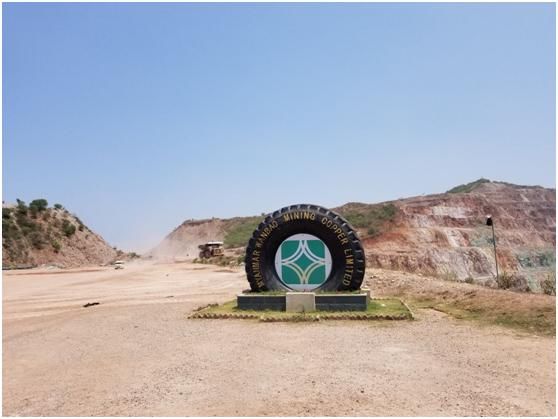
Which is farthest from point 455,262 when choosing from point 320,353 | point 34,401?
point 34,401

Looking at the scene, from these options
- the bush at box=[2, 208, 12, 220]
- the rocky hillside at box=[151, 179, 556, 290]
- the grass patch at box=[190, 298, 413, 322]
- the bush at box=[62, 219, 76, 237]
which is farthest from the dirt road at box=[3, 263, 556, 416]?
the bush at box=[62, 219, 76, 237]

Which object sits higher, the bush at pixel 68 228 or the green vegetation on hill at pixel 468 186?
the green vegetation on hill at pixel 468 186

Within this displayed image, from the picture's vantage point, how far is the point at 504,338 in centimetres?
898

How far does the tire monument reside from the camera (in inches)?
537

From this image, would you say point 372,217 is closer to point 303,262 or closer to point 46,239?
point 46,239

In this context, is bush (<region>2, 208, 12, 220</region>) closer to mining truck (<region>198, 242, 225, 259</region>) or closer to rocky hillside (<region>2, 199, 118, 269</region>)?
rocky hillside (<region>2, 199, 118, 269</region>)

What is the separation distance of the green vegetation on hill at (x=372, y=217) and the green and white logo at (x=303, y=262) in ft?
135

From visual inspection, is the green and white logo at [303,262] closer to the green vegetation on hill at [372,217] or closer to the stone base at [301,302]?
the stone base at [301,302]

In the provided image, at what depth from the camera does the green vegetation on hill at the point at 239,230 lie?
258ft

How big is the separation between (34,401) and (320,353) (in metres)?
4.42

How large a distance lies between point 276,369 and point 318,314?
521 cm

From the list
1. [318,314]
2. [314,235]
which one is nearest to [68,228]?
[314,235]

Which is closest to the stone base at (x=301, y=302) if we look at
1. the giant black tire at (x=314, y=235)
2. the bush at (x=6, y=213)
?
the giant black tire at (x=314, y=235)

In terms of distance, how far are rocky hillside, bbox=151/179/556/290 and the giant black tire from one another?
91.8 feet
